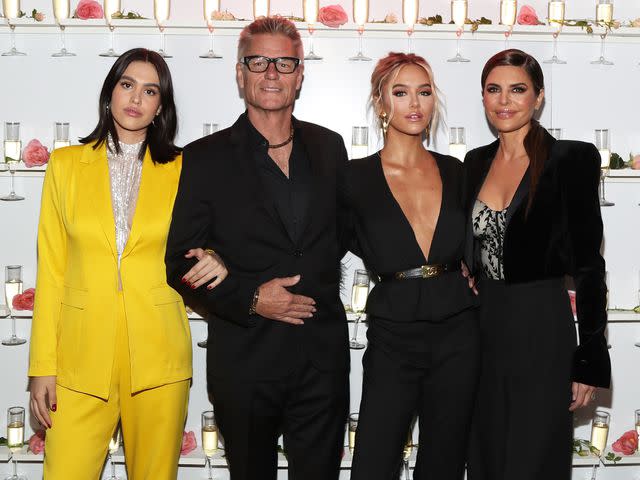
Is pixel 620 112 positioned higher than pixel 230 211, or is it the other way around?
pixel 620 112

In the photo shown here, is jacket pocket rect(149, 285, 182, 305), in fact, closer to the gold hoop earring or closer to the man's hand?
the man's hand

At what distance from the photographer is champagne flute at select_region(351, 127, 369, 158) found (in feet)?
12.6

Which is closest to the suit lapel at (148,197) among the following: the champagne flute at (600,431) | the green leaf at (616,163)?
the green leaf at (616,163)

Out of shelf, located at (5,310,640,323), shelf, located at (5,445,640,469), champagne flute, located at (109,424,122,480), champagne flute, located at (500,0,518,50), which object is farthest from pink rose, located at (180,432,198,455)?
champagne flute, located at (500,0,518,50)

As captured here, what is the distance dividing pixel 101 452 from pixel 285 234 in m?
1.01

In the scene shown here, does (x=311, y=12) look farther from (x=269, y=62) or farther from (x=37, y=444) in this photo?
(x=37, y=444)

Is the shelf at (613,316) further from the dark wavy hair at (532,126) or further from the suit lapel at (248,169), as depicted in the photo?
the dark wavy hair at (532,126)

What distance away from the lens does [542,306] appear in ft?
10.0

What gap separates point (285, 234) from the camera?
9.75 feet

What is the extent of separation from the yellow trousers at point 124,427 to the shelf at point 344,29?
56.8 inches

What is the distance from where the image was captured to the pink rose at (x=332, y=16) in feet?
12.4

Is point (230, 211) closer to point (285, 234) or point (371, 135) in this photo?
point (285, 234)

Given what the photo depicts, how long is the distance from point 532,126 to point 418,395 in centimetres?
111

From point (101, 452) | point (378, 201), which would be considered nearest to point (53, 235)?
point (101, 452)
